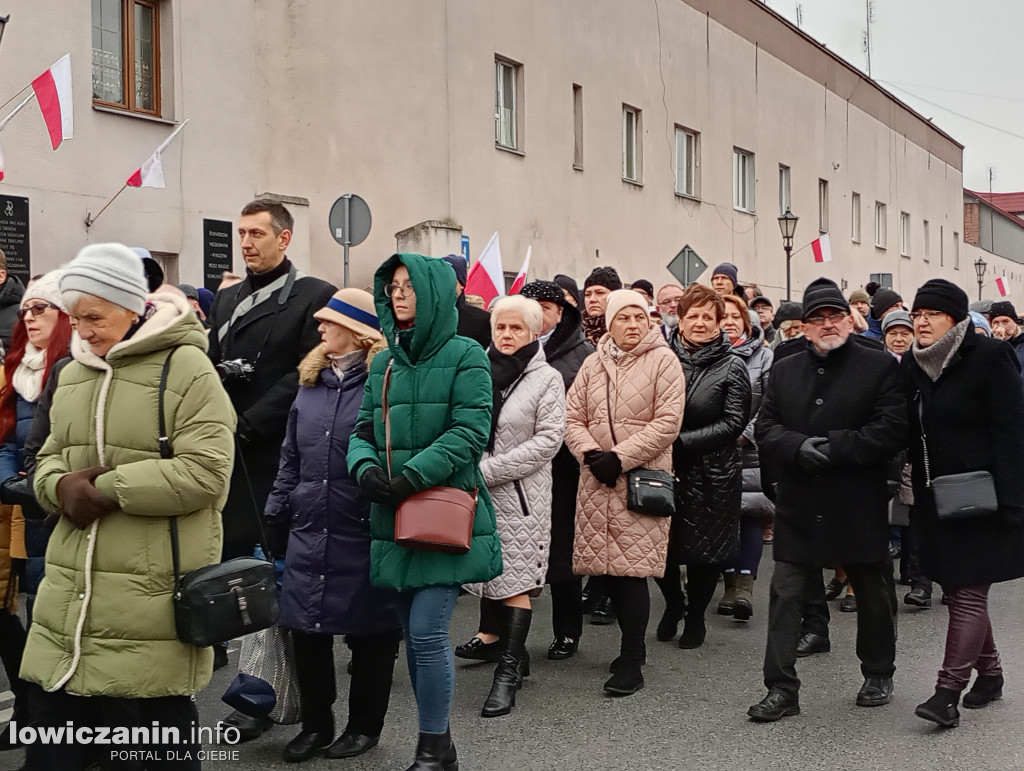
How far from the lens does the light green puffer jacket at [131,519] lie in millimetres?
3922

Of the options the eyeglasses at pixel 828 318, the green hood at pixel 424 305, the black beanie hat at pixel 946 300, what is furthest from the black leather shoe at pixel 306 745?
the black beanie hat at pixel 946 300

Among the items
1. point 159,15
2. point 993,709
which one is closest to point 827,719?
A: point 993,709

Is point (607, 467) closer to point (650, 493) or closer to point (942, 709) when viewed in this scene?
point (650, 493)

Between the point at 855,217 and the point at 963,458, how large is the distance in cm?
3229

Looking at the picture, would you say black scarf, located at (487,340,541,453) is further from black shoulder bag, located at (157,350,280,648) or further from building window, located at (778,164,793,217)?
building window, located at (778,164,793,217)

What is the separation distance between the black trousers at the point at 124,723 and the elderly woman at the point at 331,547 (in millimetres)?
1038

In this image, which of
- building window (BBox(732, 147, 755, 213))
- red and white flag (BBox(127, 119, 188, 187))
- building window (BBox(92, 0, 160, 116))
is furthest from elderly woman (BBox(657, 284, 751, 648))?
building window (BBox(732, 147, 755, 213))

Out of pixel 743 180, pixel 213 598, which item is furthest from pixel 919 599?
pixel 743 180

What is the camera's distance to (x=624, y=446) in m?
6.61

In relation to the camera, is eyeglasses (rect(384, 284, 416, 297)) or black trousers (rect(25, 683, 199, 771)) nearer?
black trousers (rect(25, 683, 199, 771))

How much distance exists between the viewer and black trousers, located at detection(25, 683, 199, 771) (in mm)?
4012

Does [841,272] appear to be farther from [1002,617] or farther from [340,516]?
[340,516]

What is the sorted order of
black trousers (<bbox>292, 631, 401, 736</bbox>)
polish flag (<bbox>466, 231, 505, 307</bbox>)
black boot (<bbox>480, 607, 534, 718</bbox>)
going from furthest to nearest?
1. polish flag (<bbox>466, 231, 505, 307</bbox>)
2. black boot (<bbox>480, 607, 534, 718</bbox>)
3. black trousers (<bbox>292, 631, 401, 736</bbox>)

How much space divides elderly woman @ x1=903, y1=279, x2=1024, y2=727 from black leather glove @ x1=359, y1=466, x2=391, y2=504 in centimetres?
261
